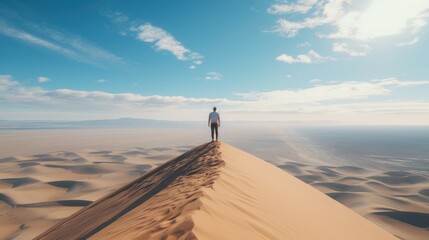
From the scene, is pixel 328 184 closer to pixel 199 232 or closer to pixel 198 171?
pixel 198 171

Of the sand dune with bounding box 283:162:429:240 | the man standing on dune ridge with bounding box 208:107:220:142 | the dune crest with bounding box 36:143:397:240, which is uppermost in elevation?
the man standing on dune ridge with bounding box 208:107:220:142

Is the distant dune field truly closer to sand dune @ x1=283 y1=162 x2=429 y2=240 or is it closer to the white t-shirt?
sand dune @ x1=283 y1=162 x2=429 y2=240

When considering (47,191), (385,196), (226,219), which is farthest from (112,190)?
(385,196)

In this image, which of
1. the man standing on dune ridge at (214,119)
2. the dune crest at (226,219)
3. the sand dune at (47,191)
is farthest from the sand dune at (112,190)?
the man standing on dune ridge at (214,119)

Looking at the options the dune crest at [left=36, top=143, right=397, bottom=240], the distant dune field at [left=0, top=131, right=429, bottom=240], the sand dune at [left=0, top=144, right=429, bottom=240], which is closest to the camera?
the dune crest at [left=36, top=143, right=397, bottom=240]

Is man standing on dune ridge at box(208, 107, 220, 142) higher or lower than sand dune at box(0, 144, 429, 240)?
higher

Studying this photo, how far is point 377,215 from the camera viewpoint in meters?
21.2

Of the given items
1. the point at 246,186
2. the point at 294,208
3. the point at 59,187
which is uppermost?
the point at 246,186

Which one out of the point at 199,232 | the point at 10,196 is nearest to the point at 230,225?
the point at 199,232

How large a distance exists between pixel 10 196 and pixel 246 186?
83.8 feet

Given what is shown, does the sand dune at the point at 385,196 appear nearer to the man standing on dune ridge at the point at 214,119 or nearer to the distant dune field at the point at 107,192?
Result: the distant dune field at the point at 107,192

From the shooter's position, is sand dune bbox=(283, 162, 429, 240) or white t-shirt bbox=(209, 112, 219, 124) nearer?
white t-shirt bbox=(209, 112, 219, 124)

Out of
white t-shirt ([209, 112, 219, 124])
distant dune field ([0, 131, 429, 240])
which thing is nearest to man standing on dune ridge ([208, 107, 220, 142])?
white t-shirt ([209, 112, 219, 124])

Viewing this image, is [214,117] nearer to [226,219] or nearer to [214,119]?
[214,119]
